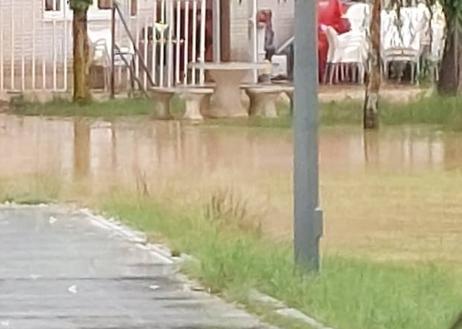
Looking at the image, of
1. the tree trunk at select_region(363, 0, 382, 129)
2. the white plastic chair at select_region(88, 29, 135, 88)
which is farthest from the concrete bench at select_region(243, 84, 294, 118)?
the white plastic chair at select_region(88, 29, 135, 88)

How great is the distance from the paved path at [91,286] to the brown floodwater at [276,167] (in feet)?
5.46

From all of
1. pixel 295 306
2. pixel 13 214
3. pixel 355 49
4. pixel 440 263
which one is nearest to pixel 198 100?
pixel 355 49

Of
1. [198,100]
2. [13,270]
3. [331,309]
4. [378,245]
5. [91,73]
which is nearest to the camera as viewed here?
[331,309]

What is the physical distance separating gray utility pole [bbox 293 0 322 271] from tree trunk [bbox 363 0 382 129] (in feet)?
40.7

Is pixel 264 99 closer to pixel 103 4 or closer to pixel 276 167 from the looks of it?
pixel 276 167

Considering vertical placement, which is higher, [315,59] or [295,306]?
[315,59]

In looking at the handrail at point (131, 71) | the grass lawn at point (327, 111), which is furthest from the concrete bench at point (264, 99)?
the handrail at point (131, 71)

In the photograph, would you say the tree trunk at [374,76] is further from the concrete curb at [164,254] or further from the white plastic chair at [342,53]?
the concrete curb at [164,254]

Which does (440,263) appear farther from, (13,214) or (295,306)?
(13,214)

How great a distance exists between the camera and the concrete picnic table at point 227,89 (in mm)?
24422

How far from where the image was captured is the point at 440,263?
1021 cm

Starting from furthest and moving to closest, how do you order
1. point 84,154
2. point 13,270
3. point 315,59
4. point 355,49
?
1. point 355,49
2. point 84,154
3. point 13,270
4. point 315,59

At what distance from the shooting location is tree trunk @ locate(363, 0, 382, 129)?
21328mm

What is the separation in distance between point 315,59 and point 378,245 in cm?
263
